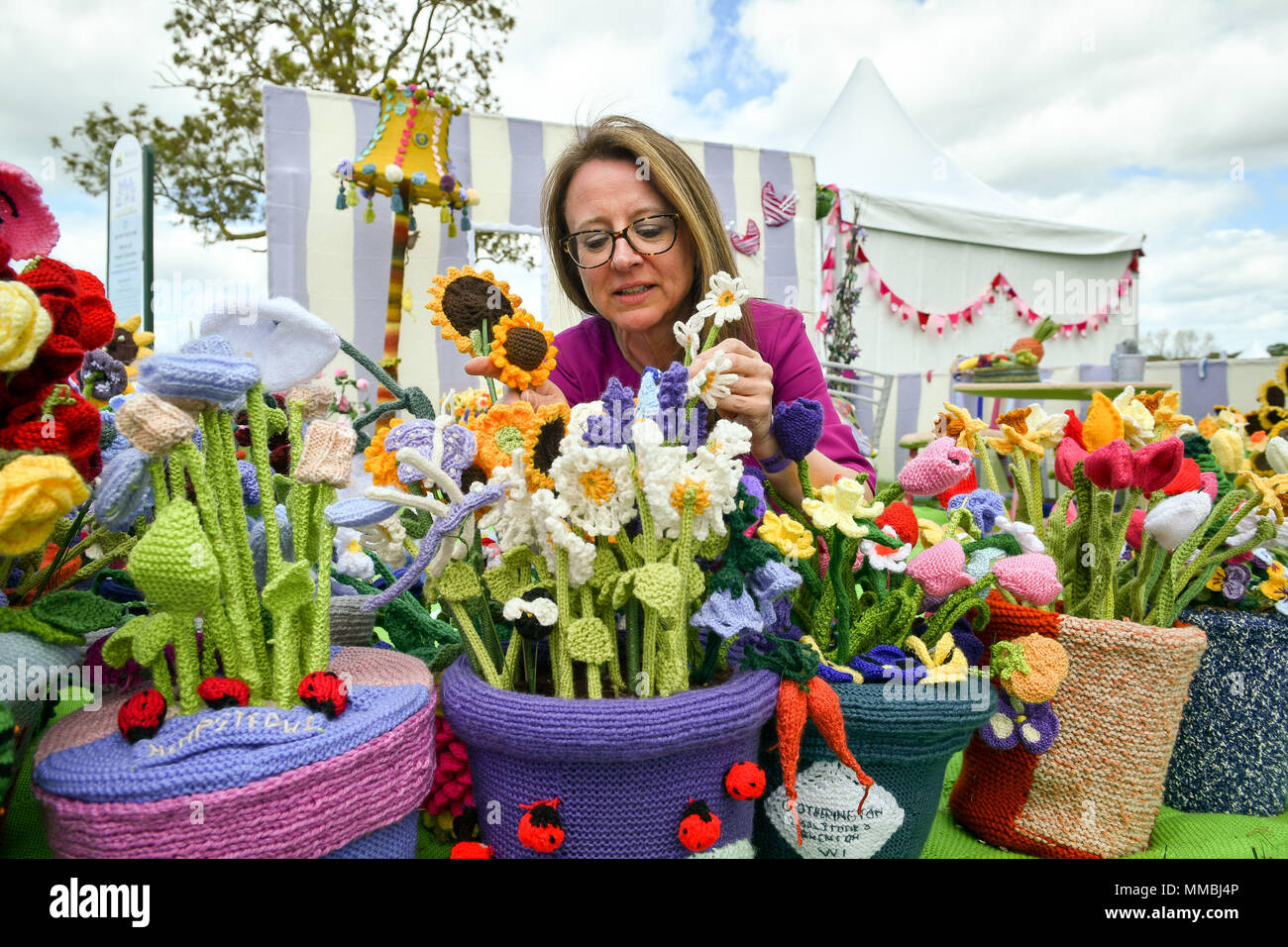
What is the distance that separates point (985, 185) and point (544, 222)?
533cm

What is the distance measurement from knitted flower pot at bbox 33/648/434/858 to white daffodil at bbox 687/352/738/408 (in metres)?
0.27

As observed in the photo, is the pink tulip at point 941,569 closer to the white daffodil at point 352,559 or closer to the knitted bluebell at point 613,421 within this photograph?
the knitted bluebell at point 613,421

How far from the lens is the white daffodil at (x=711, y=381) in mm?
489

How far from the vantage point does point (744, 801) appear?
1.77ft

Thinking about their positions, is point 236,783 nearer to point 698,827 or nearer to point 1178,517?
point 698,827

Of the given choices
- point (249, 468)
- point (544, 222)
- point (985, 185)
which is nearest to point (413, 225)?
point (544, 222)

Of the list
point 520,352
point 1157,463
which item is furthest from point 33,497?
point 1157,463

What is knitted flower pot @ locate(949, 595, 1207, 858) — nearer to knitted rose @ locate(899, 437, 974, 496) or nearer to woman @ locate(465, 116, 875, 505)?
knitted rose @ locate(899, 437, 974, 496)

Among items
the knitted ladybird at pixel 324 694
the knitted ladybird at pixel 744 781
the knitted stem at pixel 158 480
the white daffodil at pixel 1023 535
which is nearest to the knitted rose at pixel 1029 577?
the white daffodil at pixel 1023 535

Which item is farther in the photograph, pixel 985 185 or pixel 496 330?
pixel 985 185

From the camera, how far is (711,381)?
50cm

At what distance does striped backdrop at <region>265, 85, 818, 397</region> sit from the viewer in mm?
3014

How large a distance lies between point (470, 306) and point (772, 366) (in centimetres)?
43
